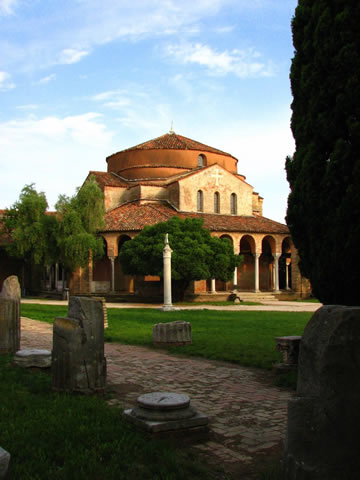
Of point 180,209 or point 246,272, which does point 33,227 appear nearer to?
point 180,209

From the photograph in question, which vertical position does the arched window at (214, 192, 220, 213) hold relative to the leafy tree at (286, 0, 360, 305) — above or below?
above

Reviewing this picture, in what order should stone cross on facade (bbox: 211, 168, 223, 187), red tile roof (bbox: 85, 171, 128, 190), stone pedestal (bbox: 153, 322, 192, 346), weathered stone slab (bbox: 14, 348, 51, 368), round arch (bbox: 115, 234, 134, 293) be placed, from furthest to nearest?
red tile roof (bbox: 85, 171, 128, 190) → stone cross on facade (bbox: 211, 168, 223, 187) → round arch (bbox: 115, 234, 134, 293) → stone pedestal (bbox: 153, 322, 192, 346) → weathered stone slab (bbox: 14, 348, 51, 368)

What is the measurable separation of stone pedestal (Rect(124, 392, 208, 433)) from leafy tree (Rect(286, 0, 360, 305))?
273 cm

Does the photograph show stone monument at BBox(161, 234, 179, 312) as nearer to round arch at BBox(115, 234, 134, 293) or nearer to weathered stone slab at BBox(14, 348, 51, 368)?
weathered stone slab at BBox(14, 348, 51, 368)

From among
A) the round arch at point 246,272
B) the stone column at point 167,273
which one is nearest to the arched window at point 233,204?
the round arch at point 246,272

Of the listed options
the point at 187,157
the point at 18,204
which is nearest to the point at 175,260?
the point at 18,204

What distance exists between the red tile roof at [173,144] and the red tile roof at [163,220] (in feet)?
17.1

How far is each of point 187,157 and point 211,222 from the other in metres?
7.03

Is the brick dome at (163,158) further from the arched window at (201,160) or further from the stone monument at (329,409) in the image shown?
the stone monument at (329,409)

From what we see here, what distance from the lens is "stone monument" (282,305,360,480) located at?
2547mm

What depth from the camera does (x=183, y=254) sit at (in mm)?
25359

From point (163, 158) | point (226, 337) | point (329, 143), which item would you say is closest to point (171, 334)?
point (226, 337)

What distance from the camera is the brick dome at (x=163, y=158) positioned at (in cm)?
3653

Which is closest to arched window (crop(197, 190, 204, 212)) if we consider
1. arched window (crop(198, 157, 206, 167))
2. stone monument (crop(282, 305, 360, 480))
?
arched window (crop(198, 157, 206, 167))
